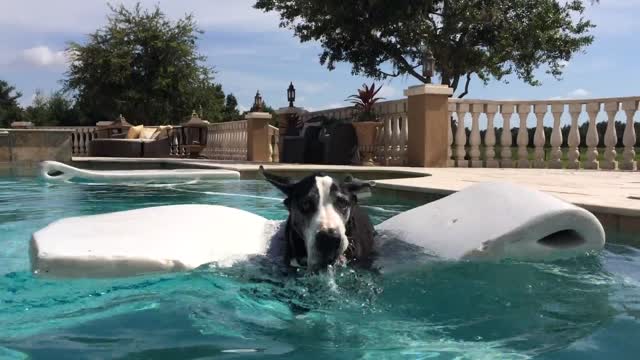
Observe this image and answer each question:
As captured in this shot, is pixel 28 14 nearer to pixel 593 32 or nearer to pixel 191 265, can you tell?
pixel 191 265

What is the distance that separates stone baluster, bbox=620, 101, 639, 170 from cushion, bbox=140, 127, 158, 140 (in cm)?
1807

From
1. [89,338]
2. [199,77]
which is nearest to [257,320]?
[89,338]

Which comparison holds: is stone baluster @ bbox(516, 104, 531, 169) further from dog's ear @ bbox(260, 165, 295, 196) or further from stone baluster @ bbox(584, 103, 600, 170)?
dog's ear @ bbox(260, 165, 295, 196)

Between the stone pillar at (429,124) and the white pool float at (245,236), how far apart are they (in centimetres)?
801

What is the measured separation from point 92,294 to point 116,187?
6.75 metres

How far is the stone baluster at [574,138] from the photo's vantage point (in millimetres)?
11453

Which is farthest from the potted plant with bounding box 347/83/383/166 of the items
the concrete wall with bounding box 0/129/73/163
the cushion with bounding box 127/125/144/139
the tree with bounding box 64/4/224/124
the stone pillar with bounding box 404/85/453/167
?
the tree with bounding box 64/4/224/124

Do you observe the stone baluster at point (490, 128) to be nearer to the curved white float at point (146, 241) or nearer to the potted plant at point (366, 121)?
the potted plant at point (366, 121)

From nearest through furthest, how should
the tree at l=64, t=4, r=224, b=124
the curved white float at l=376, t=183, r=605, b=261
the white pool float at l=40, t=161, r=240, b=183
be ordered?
the curved white float at l=376, t=183, r=605, b=261, the white pool float at l=40, t=161, r=240, b=183, the tree at l=64, t=4, r=224, b=124

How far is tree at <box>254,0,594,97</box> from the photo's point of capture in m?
18.4

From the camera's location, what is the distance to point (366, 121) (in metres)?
13.6

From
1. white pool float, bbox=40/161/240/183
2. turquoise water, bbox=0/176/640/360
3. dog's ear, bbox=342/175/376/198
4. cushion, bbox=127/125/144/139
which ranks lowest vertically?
turquoise water, bbox=0/176/640/360

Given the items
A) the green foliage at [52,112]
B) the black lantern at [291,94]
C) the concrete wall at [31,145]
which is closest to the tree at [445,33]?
the black lantern at [291,94]

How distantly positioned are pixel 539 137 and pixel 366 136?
351cm
